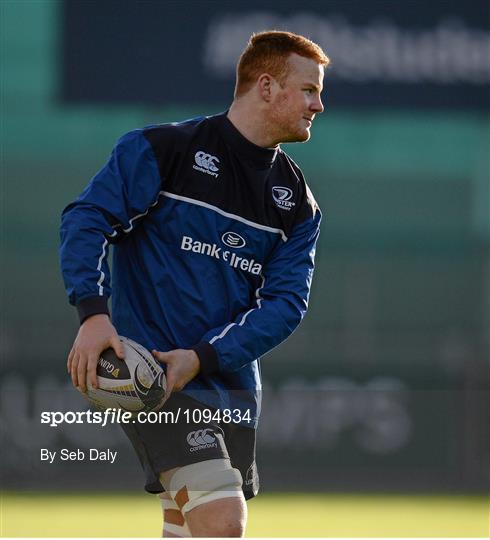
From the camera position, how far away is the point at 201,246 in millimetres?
3729

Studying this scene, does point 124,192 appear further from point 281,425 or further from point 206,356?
point 281,425

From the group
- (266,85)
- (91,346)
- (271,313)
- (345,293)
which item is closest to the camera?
(91,346)

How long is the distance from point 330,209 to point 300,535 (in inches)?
206

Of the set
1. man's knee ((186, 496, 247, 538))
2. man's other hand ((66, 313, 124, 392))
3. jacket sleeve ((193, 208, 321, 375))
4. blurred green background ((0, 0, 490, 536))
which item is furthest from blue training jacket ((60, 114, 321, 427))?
blurred green background ((0, 0, 490, 536))

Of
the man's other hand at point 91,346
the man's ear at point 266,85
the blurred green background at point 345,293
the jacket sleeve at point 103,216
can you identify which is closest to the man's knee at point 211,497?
the man's other hand at point 91,346

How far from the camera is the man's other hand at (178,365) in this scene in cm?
354

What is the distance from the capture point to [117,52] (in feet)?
38.1

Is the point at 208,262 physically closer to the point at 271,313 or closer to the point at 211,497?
the point at 271,313

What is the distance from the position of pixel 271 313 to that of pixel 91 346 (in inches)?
25.4

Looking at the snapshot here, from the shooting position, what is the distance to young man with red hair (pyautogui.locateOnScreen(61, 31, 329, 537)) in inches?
140

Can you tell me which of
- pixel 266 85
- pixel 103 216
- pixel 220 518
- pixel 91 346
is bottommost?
pixel 220 518

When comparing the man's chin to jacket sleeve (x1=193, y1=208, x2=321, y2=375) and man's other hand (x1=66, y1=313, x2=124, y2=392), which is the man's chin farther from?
man's other hand (x1=66, y1=313, x2=124, y2=392)

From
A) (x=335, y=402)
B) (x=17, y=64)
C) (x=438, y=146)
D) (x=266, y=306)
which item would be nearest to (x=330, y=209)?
(x=438, y=146)

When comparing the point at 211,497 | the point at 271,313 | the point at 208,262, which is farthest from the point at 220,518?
the point at 208,262
